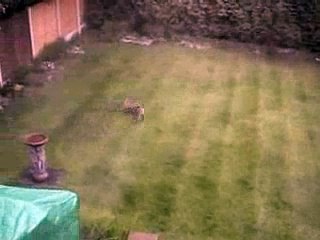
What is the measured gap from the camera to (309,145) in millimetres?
7852

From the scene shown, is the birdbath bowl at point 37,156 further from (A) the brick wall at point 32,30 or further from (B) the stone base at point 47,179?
(A) the brick wall at point 32,30

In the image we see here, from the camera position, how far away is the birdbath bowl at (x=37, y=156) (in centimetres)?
637

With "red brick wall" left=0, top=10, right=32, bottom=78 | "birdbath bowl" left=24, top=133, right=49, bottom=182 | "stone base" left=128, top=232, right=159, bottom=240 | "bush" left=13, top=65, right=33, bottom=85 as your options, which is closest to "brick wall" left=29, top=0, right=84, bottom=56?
"red brick wall" left=0, top=10, right=32, bottom=78


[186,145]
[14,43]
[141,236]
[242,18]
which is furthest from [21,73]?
[242,18]

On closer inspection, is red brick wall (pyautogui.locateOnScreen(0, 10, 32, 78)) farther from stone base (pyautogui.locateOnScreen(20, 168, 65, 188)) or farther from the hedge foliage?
the hedge foliage

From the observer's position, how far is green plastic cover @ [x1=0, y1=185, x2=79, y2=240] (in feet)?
12.8

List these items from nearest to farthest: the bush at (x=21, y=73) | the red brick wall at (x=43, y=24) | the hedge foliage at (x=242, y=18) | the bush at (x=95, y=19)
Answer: the bush at (x=21, y=73), the red brick wall at (x=43, y=24), the hedge foliage at (x=242, y=18), the bush at (x=95, y=19)

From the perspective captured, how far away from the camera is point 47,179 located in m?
6.64

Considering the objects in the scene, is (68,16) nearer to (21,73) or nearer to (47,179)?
(21,73)

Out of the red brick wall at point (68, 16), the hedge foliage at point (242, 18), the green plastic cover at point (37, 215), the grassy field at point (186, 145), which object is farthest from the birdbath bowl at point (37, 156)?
the hedge foliage at point (242, 18)

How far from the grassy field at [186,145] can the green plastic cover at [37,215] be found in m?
1.27

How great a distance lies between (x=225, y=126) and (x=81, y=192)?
9.12 ft

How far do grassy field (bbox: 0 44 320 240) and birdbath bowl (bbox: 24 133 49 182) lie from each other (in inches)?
11.1

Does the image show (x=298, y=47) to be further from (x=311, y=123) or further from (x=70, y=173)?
(x=70, y=173)
